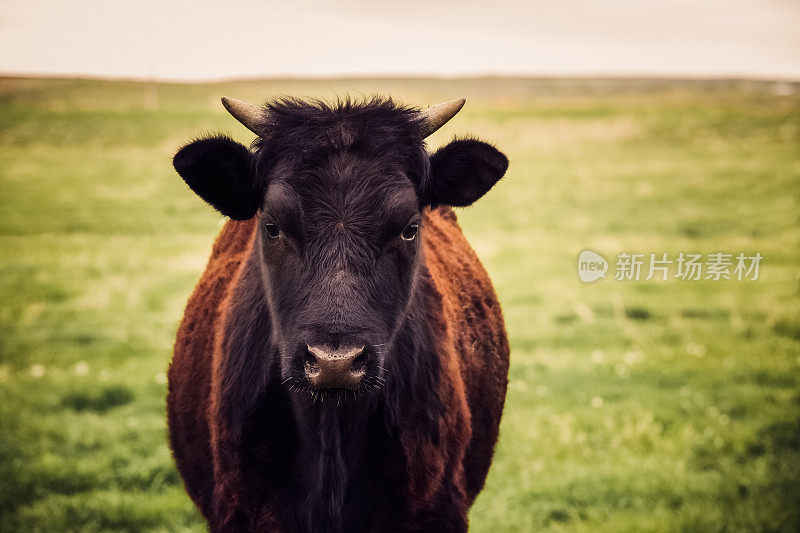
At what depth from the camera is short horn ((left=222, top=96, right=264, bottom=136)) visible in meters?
2.61

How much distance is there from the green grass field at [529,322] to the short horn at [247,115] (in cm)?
90

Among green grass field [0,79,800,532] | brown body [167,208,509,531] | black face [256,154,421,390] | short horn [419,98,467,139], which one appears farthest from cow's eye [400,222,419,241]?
green grass field [0,79,800,532]

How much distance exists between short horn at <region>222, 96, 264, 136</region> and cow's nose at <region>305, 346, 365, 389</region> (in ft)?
3.20

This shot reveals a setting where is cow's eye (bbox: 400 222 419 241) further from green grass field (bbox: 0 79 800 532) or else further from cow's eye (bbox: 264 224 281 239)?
green grass field (bbox: 0 79 800 532)

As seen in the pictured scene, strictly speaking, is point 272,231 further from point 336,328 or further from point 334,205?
point 336,328

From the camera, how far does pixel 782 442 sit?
5.39m

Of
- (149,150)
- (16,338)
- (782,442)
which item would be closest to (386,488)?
(782,442)

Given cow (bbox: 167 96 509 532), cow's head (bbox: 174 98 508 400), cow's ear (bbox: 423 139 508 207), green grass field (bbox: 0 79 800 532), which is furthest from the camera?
green grass field (bbox: 0 79 800 532)

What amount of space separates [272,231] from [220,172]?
0.99ft

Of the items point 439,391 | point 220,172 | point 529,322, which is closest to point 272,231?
point 220,172

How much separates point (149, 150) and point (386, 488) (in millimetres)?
16472

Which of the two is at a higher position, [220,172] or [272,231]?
[220,172]

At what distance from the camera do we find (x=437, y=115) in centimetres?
268

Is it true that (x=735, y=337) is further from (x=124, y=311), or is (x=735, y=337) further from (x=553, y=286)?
(x=124, y=311)
